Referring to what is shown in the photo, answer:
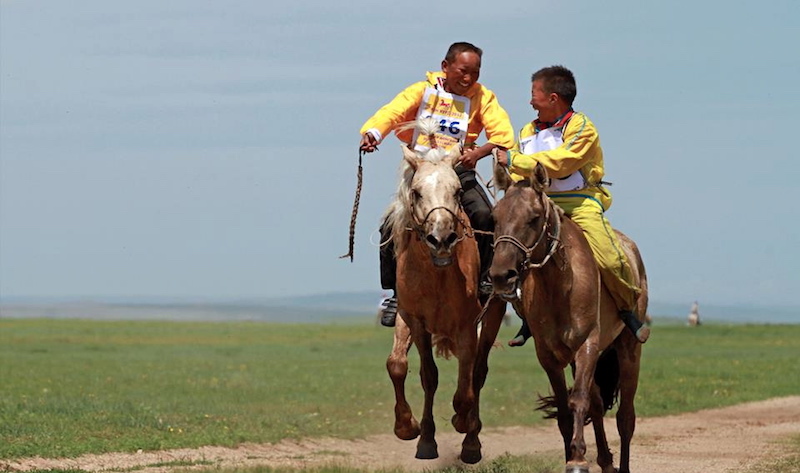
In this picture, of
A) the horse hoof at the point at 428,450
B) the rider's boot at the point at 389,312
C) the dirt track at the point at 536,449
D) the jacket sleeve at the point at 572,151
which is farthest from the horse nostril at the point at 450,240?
the dirt track at the point at 536,449

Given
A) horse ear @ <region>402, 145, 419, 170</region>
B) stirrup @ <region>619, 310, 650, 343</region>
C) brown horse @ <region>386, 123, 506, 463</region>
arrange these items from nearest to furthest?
brown horse @ <region>386, 123, 506, 463</region>
horse ear @ <region>402, 145, 419, 170</region>
stirrup @ <region>619, 310, 650, 343</region>

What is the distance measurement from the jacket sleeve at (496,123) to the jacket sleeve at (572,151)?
0.70 m

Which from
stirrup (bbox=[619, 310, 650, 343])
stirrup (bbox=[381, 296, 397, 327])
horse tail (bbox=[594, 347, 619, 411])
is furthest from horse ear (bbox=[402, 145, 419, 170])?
horse tail (bbox=[594, 347, 619, 411])

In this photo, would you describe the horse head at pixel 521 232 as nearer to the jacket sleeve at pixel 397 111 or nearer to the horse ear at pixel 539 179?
the horse ear at pixel 539 179

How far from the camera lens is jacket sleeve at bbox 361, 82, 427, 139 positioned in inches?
427

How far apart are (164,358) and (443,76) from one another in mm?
23281

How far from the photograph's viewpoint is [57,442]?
13.4m

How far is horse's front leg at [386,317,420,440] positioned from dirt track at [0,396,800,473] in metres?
1.46

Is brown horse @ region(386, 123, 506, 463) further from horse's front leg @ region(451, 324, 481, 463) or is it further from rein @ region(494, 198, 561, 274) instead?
rein @ region(494, 198, 561, 274)

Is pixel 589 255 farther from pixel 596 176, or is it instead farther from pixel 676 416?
pixel 676 416

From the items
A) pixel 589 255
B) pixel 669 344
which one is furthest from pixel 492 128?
pixel 669 344

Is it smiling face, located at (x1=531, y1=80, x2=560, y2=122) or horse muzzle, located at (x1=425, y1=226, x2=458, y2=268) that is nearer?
horse muzzle, located at (x1=425, y1=226, x2=458, y2=268)

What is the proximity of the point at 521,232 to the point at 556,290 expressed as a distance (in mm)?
660

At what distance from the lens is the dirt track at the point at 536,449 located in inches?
498
